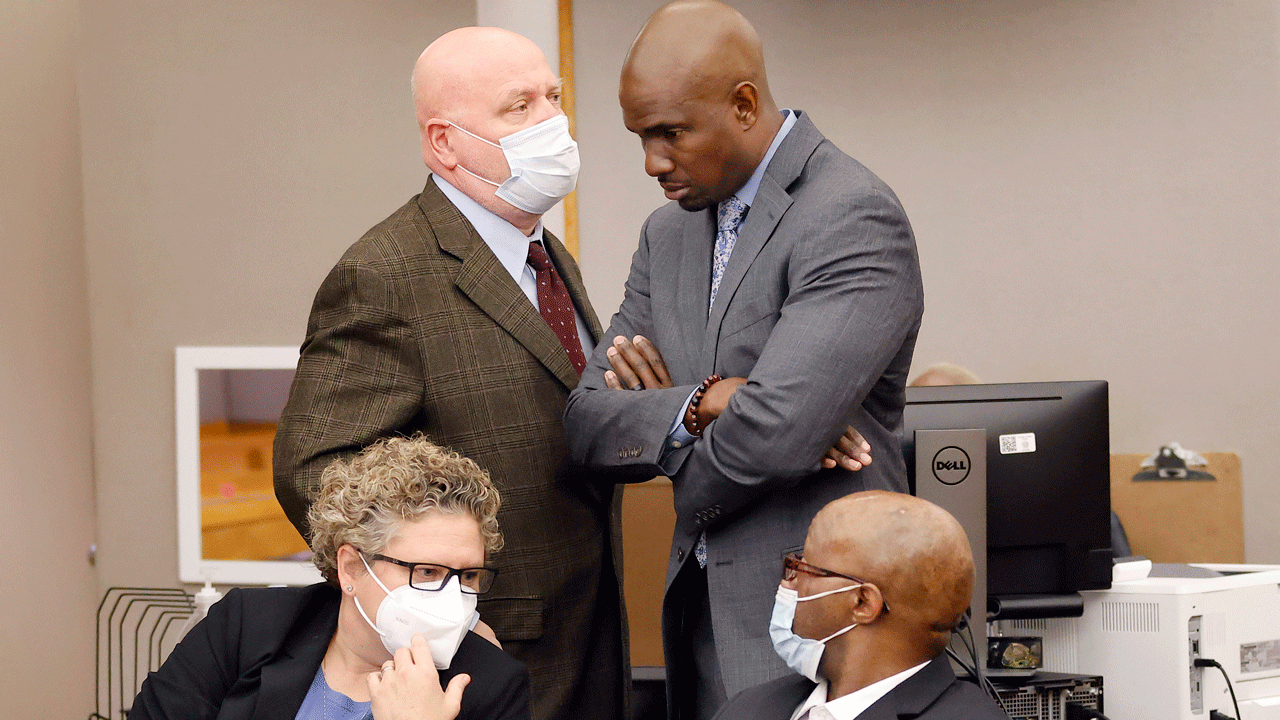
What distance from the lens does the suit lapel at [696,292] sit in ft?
5.45

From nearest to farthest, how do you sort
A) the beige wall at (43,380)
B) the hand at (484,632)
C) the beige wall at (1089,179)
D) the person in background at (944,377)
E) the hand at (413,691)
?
the hand at (413,691)
the hand at (484,632)
the person in background at (944,377)
the beige wall at (43,380)
the beige wall at (1089,179)

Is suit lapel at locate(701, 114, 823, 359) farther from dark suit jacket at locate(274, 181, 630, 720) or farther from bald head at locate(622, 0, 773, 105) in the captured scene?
dark suit jacket at locate(274, 181, 630, 720)

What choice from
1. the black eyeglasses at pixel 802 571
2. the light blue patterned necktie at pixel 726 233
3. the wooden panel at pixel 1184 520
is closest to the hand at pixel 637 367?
the light blue patterned necktie at pixel 726 233

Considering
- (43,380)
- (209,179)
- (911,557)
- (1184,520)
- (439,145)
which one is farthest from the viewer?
(209,179)

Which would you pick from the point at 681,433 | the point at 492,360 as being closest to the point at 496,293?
the point at 492,360

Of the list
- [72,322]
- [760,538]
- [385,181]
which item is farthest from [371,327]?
[72,322]

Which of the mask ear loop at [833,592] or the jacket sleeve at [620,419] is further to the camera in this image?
the jacket sleeve at [620,419]

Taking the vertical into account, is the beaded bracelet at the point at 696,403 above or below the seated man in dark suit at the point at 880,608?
above

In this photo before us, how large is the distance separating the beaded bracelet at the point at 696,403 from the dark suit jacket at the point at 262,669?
0.42 metres

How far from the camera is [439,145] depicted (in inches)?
75.5

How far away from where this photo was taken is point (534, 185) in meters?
1.90

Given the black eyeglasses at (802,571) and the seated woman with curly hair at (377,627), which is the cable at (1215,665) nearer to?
the black eyeglasses at (802,571)

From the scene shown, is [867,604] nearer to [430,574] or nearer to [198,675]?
[430,574]

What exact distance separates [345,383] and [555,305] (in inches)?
15.9
